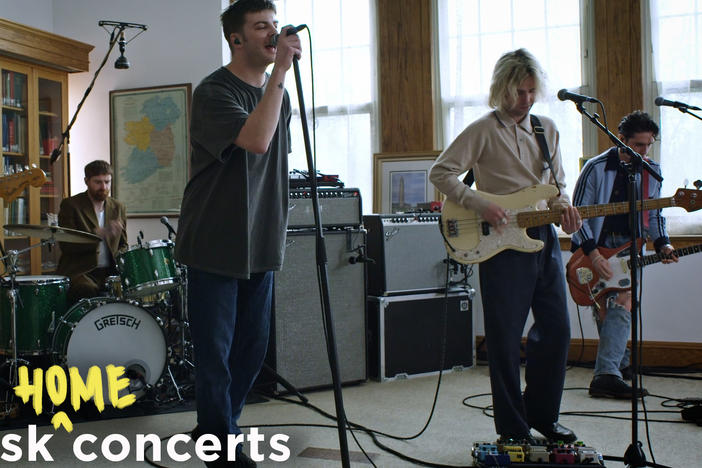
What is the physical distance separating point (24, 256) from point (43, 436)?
244 cm

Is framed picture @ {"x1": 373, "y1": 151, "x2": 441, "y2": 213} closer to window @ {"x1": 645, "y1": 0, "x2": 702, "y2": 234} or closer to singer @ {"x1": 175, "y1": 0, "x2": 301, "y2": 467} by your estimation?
window @ {"x1": 645, "y1": 0, "x2": 702, "y2": 234}

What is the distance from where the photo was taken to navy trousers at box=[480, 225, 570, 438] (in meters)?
2.35

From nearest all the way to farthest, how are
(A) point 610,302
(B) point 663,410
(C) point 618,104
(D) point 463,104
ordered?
(B) point 663,410, (A) point 610,302, (C) point 618,104, (D) point 463,104

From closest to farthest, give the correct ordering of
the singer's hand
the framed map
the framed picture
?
1. the singer's hand
2. the framed picture
3. the framed map

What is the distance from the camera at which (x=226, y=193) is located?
76.9 inches

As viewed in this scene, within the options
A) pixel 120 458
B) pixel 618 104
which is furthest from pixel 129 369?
pixel 618 104

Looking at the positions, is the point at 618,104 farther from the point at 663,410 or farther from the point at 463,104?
the point at 663,410

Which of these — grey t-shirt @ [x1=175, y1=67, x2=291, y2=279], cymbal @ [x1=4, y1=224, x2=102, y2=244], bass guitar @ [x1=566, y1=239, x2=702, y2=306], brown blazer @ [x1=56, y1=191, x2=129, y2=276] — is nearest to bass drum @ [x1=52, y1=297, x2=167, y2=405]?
cymbal @ [x1=4, y1=224, x2=102, y2=244]

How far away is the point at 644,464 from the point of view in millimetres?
2084

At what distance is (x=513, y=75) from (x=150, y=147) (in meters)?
3.47

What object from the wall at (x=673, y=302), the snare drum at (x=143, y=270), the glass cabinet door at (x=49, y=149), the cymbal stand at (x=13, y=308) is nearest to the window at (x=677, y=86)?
the wall at (x=673, y=302)

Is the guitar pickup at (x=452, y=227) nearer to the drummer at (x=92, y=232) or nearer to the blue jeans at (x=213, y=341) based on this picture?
the blue jeans at (x=213, y=341)

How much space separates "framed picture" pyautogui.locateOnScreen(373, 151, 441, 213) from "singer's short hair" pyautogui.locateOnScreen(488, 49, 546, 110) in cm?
210

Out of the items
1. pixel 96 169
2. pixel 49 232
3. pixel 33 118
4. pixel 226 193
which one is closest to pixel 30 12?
pixel 33 118
